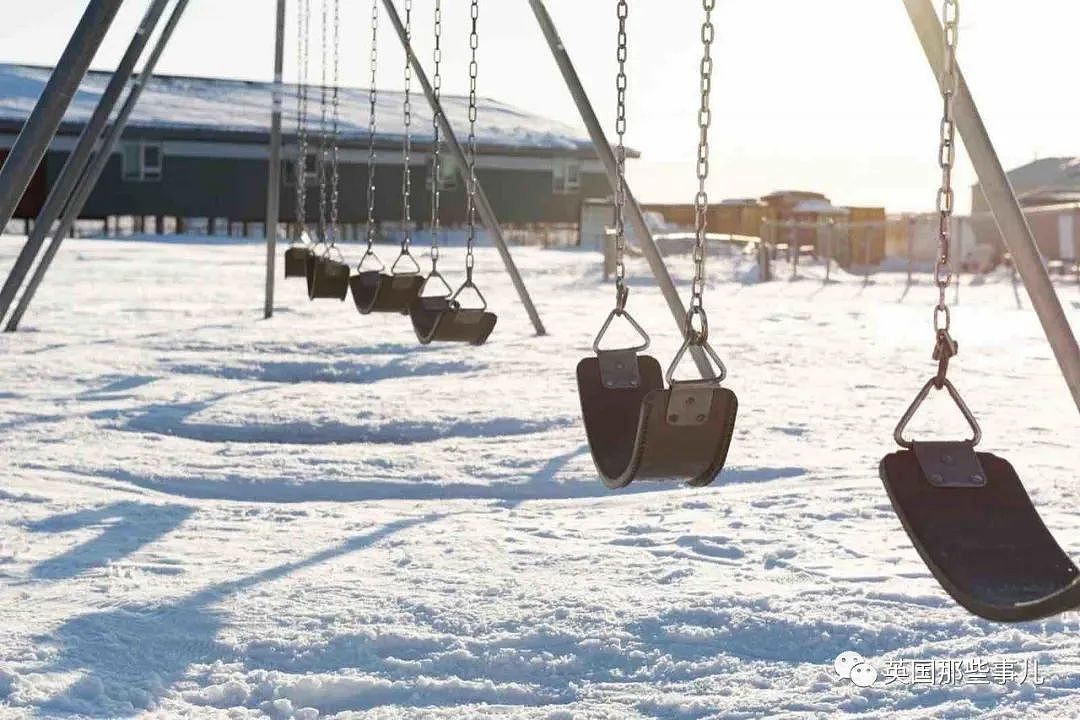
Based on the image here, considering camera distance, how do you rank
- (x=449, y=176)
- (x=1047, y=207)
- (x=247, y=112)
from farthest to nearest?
(x=449, y=176), (x=247, y=112), (x=1047, y=207)

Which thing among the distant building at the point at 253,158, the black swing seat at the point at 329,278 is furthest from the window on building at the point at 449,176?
the black swing seat at the point at 329,278

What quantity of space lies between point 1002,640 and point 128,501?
136 inches

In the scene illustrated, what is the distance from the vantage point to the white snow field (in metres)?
3.72

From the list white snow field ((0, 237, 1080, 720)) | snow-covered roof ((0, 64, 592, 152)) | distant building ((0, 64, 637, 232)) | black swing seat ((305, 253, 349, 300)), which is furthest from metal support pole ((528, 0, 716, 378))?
distant building ((0, 64, 637, 232))

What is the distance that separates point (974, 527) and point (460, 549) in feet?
8.06

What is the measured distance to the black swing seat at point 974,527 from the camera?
2852mm

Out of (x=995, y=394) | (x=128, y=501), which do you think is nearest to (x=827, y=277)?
(x=995, y=394)

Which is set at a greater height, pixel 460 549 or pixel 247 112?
pixel 247 112

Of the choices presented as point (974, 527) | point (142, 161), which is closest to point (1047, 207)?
point (142, 161)

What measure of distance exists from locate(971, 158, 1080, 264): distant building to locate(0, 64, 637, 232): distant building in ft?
36.5

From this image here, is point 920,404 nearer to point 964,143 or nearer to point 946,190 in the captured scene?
point 964,143

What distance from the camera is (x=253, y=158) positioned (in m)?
35.9

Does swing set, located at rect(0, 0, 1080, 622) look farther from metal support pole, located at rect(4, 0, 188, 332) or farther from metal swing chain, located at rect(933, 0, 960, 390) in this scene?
metal support pole, located at rect(4, 0, 188, 332)

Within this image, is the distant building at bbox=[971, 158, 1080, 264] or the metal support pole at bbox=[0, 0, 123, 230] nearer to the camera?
the metal support pole at bbox=[0, 0, 123, 230]
